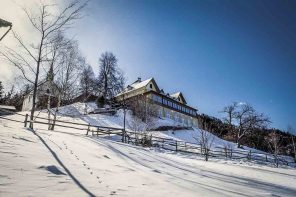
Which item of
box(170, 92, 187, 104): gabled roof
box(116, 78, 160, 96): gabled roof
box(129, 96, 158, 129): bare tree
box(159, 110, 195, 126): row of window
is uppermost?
box(116, 78, 160, 96): gabled roof

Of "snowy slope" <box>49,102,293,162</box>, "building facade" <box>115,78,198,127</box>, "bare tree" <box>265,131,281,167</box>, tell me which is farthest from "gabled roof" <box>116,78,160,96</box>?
"bare tree" <box>265,131,281,167</box>

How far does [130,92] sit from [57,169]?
60842 millimetres

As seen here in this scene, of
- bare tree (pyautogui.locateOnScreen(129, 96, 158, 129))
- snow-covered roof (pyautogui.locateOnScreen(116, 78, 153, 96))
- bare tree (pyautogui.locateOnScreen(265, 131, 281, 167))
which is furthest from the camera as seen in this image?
snow-covered roof (pyautogui.locateOnScreen(116, 78, 153, 96))

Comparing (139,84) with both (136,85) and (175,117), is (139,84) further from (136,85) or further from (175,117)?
(175,117)

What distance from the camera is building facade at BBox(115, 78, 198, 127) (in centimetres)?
6344

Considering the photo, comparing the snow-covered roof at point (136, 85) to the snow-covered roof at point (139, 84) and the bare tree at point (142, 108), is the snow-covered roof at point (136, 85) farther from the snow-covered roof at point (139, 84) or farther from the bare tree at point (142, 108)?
the bare tree at point (142, 108)

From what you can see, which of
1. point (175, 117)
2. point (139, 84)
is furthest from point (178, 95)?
point (139, 84)

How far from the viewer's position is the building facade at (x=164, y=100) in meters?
63.4

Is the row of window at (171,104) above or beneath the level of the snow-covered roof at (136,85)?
beneath

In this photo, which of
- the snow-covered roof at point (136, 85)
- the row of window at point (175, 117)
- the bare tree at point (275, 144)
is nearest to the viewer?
the bare tree at point (275, 144)

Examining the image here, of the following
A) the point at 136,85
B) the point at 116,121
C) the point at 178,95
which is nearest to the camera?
the point at 116,121

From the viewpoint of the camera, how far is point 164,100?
66750mm

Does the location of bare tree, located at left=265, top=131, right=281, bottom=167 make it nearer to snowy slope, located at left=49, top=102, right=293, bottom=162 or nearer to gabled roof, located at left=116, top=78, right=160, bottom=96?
snowy slope, located at left=49, top=102, right=293, bottom=162

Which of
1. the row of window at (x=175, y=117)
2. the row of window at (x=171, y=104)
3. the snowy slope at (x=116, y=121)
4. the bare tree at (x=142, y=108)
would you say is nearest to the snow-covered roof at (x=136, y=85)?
the row of window at (x=171, y=104)
